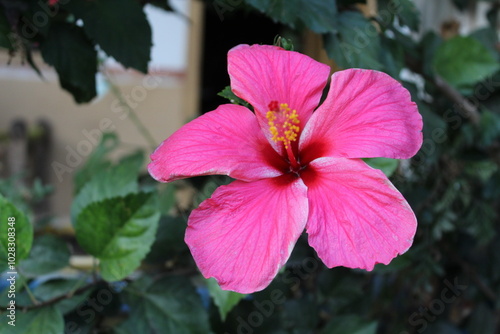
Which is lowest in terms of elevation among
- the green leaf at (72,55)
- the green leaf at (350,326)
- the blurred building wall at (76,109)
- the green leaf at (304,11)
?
the blurred building wall at (76,109)

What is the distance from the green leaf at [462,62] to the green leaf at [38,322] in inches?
30.2

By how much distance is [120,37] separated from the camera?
0.60 metres

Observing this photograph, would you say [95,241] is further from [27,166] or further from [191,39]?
[27,166]

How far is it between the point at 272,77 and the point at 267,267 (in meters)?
0.15

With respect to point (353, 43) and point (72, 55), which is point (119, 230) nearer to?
point (72, 55)

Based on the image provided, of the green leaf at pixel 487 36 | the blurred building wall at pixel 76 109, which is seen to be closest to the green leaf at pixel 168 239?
the green leaf at pixel 487 36

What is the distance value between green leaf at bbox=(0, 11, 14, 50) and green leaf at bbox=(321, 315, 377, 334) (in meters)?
0.56

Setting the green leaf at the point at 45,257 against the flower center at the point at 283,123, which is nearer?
the flower center at the point at 283,123

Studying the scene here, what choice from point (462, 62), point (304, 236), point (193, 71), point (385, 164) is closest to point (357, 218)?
point (385, 164)

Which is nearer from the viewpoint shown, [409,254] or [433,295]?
[409,254]

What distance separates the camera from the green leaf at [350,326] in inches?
27.2

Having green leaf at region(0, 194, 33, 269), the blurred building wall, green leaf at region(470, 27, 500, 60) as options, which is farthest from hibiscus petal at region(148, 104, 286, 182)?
the blurred building wall

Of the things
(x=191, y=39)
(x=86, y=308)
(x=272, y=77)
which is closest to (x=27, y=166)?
(x=191, y=39)

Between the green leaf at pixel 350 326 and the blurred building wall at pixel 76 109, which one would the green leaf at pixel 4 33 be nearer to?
the green leaf at pixel 350 326
